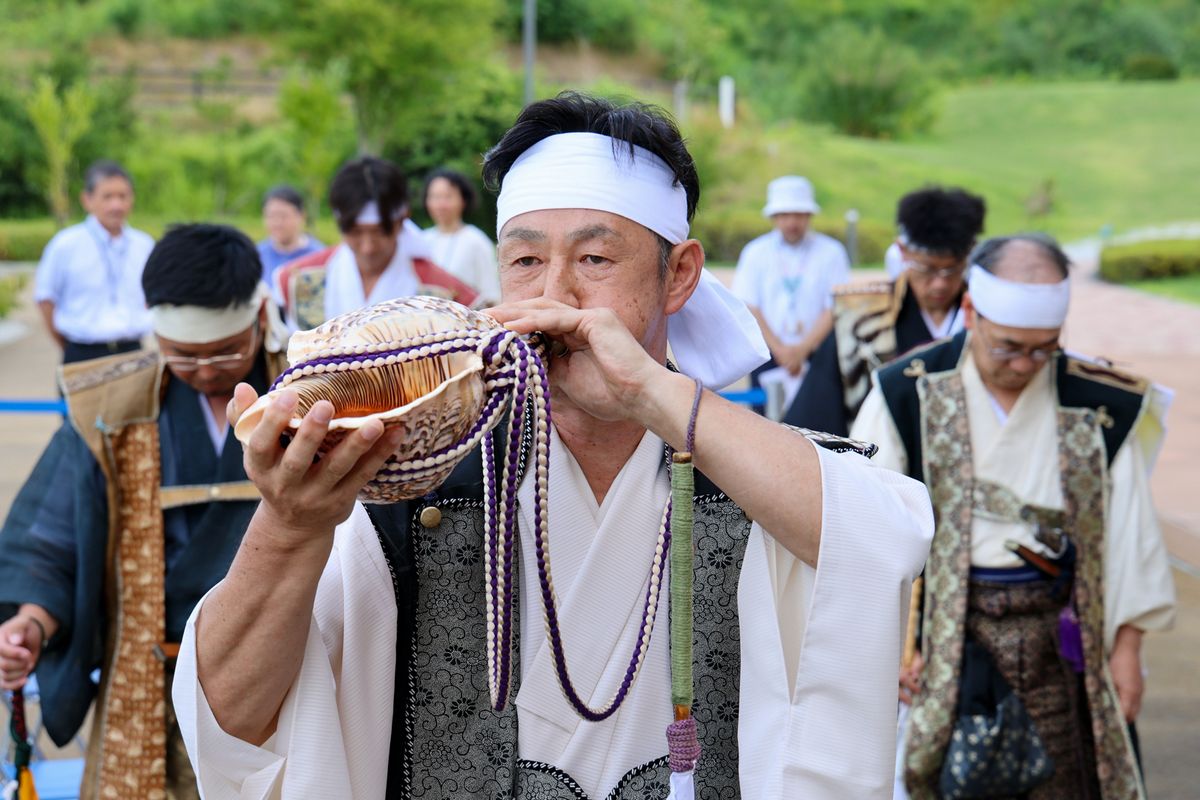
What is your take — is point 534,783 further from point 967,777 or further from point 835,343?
point 835,343

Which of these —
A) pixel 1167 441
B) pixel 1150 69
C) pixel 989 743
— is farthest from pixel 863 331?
pixel 1150 69

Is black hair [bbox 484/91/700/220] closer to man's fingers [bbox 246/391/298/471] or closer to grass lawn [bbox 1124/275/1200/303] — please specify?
man's fingers [bbox 246/391/298/471]

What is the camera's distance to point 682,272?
219cm

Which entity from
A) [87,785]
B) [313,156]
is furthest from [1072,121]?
[87,785]

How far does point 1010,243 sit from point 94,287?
266 inches

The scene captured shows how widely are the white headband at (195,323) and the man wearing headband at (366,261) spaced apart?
2676 mm

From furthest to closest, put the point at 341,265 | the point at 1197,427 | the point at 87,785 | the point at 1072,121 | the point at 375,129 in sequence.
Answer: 1. the point at 1072,121
2. the point at 375,129
3. the point at 1197,427
4. the point at 341,265
5. the point at 87,785

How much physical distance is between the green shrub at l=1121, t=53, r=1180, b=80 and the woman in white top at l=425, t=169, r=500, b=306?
145ft

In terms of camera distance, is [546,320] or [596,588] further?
[596,588]

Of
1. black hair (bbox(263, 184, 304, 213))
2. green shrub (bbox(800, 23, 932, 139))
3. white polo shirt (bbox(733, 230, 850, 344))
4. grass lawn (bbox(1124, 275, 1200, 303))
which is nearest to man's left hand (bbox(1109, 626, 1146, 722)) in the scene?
white polo shirt (bbox(733, 230, 850, 344))

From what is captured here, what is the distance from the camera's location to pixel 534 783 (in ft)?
6.73

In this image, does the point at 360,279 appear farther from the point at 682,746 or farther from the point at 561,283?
the point at 682,746

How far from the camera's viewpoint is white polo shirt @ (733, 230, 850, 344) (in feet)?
27.7

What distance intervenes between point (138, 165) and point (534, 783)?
30.9m
